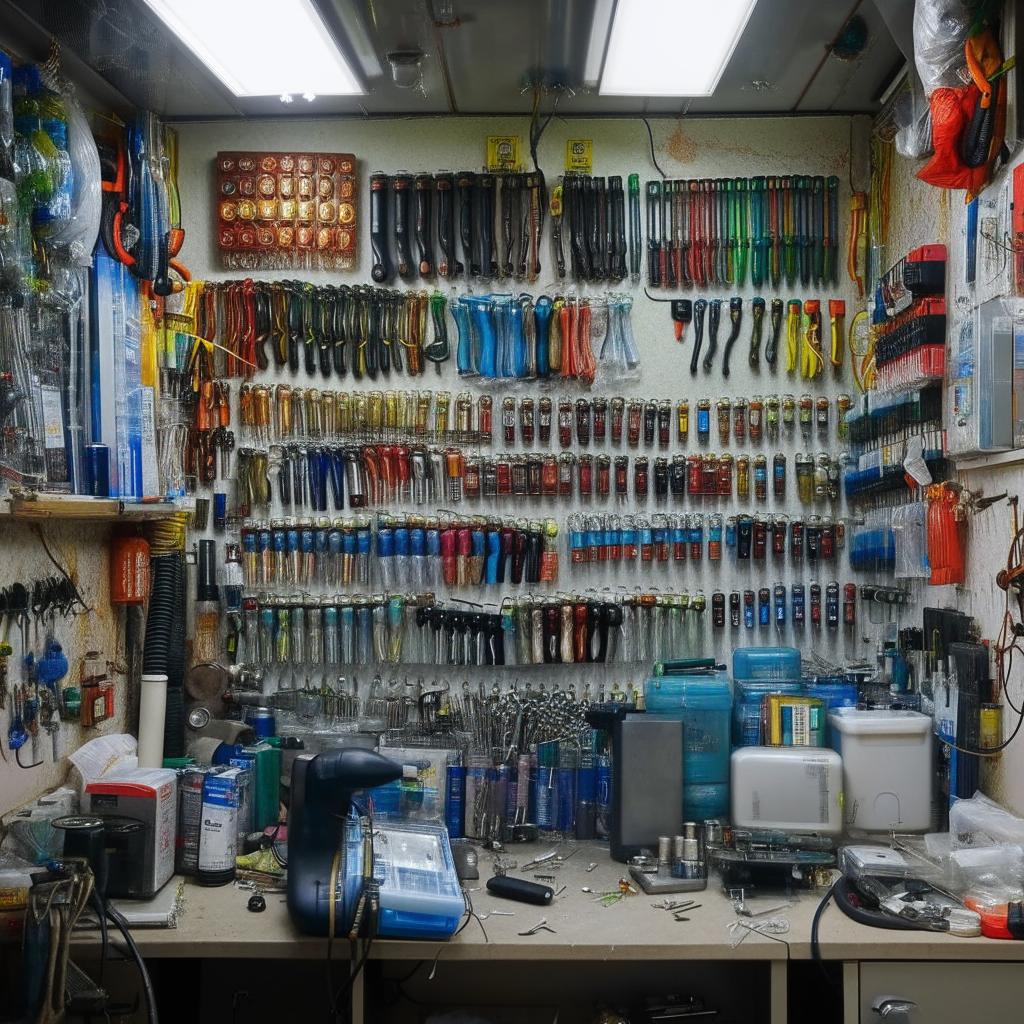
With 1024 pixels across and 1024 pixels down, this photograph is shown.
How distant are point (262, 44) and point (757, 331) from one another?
186 cm

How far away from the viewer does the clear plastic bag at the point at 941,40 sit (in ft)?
8.80

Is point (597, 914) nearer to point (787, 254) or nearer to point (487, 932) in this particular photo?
point (487, 932)

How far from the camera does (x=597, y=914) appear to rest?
2.52m

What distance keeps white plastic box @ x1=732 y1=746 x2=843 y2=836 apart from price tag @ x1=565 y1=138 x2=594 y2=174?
2.13m

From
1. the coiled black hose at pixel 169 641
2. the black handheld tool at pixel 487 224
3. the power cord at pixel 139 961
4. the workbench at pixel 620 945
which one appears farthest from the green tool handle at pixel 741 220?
the power cord at pixel 139 961

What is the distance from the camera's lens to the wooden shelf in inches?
96.1

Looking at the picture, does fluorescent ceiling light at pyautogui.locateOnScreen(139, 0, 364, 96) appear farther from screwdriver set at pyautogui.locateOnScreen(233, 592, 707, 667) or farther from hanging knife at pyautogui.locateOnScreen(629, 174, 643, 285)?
screwdriver set at pyautogui.locateOnScreen(233, 592, 707, 667)

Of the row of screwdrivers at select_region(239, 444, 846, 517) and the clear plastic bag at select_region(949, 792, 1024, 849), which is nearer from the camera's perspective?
the clear plastic bag at select_region(949, 792, 1024, 849)

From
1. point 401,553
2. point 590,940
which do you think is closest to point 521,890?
point 590,940

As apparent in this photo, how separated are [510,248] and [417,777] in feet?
6.13

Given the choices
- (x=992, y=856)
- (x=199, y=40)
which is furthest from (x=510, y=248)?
(x=992, y=856)

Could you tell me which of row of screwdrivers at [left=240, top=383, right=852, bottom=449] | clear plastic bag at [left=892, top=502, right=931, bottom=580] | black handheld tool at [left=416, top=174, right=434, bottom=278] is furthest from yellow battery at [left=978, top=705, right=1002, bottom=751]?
black handheld tool at [left=416, top=174, right=434, bottom=278]

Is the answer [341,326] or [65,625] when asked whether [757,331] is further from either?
[65,625]

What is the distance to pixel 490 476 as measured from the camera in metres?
3.75
